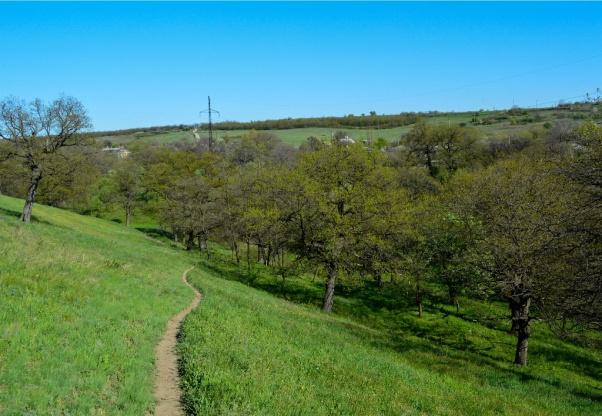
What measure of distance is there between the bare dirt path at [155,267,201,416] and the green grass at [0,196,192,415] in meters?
0.27

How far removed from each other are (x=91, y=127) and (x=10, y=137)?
685cm

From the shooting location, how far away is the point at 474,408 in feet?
52.4

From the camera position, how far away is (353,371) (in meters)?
16.8

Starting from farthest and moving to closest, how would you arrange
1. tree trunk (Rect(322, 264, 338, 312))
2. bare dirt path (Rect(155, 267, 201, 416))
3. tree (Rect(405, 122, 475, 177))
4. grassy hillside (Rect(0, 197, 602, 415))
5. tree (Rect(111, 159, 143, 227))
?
tree (Rect(405, 122, 475, 177)), tree (Rect(111, 159, 143, 227)), tree trunk (Rect(322, 264, 338, 312)), bare dirt path (Rect(155, 267, 201, 416)), grassy hillside (Rect(0, 197, 602, 415))

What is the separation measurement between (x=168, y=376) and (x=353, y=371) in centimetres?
718

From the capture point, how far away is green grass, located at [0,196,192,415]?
9.35 m

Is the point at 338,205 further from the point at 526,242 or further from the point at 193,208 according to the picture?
the point at 193,208

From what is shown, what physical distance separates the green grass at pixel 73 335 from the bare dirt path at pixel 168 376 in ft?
0.87

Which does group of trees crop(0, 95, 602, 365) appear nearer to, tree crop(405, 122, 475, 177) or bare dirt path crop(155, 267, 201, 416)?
bare dirt path crop(155, 267, 201, 416)

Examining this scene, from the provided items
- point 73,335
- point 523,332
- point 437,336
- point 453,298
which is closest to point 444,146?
point 453,298

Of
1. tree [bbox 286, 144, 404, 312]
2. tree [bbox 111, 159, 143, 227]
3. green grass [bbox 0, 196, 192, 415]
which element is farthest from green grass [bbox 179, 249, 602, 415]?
tree [bbox 111, 159, 143, 227]

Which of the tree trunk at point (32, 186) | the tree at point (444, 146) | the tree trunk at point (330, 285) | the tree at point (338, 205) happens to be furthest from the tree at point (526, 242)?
the tree at point (444, 146)

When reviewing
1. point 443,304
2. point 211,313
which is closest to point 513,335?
point 443,304

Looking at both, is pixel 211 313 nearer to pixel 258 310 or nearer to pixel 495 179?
pixel 258 310
